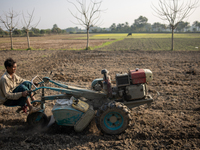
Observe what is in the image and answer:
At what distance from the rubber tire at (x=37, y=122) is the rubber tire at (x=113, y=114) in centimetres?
146

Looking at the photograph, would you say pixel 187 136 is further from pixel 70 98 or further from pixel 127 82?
pixel 70 98

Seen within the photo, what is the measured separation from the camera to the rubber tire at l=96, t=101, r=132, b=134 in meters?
3.88

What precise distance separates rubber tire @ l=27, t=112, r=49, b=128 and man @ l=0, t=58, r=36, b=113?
0.20m

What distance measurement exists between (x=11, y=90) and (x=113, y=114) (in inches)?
107

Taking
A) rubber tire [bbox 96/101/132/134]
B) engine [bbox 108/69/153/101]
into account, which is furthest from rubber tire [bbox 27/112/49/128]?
engine [bbox 108/69/153/101]

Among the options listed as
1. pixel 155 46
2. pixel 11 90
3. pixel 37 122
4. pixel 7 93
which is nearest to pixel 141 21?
pixel 155 46

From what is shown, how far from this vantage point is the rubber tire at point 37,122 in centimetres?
443

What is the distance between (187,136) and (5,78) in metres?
4.50

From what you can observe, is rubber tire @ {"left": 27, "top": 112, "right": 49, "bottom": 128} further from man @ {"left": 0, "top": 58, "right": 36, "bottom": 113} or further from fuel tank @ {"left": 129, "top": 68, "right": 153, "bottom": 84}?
fuel tank @ {"left": 129, "top": 68, "right": 153, "bottom": 84}

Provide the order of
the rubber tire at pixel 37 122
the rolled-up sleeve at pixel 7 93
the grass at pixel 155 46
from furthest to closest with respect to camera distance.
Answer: the grass at pixel 155 46
the rubber tire at pixel 37 122
the rolled-up sleeve at pixel 7 93

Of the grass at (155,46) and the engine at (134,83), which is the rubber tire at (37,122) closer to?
the engine at (134,83)

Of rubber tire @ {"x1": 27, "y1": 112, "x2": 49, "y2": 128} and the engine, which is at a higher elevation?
the engine

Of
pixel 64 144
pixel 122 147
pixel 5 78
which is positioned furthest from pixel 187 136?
pixel 5 78

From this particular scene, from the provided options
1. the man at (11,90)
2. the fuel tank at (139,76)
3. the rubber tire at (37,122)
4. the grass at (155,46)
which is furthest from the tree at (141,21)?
the rubber tire at (37,122)
